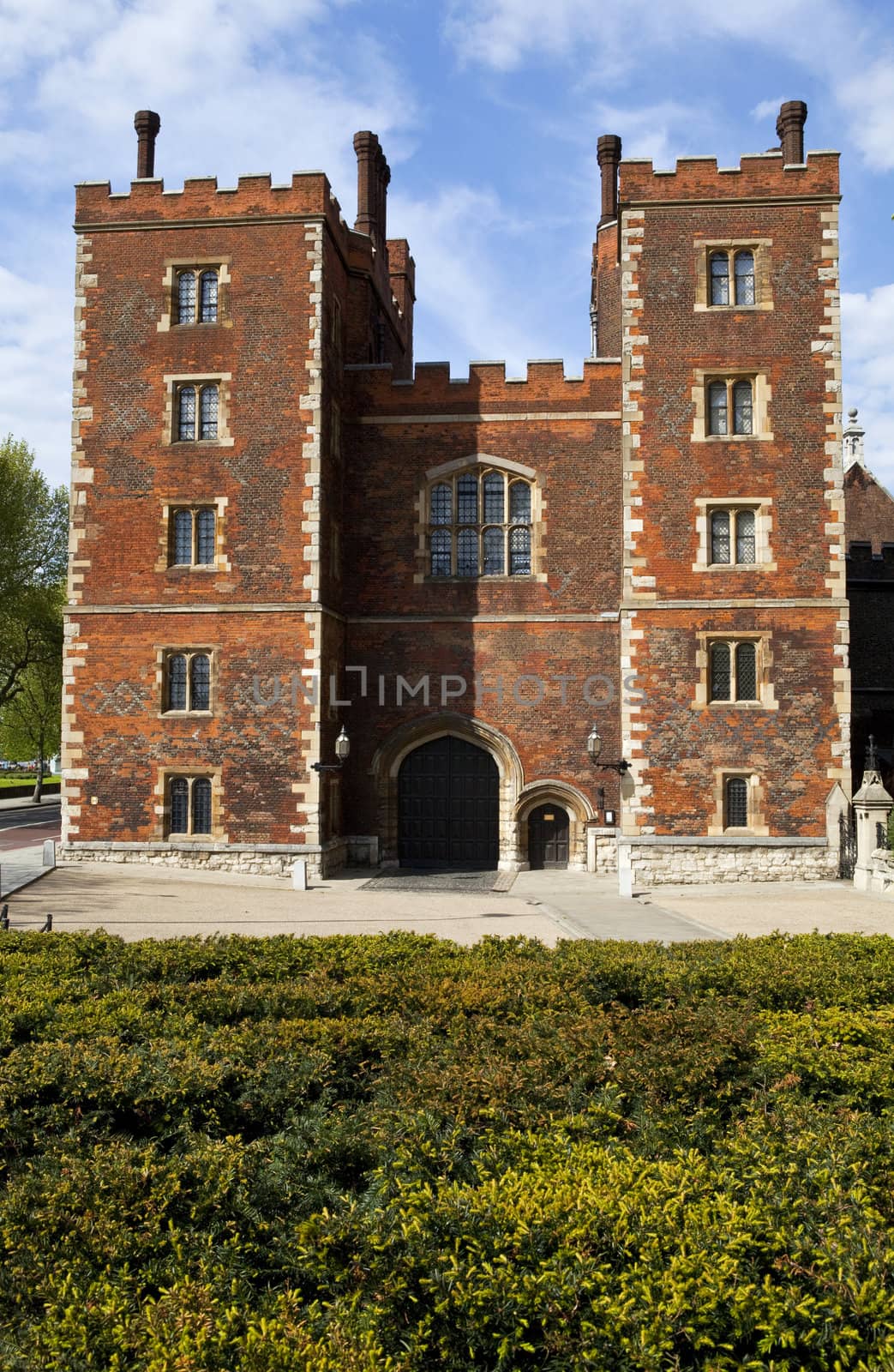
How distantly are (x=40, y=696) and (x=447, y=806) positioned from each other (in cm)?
2930

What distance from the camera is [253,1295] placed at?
13.8 feet

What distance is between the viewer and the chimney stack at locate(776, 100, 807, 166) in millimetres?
23375

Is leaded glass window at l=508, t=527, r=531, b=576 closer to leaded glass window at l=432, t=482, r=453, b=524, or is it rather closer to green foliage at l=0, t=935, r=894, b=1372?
leaded glass window at l=432, t=482, r=453, b=524

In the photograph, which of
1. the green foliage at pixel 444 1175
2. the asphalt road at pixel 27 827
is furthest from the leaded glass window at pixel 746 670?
the asphalt road at pixel 27 827

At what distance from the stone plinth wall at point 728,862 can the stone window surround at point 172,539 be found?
1043 centimetres

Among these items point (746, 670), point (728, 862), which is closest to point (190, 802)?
point (728, 862)

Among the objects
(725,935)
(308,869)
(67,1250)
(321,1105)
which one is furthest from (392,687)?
(67,1250)

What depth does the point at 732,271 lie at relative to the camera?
22.1 meters

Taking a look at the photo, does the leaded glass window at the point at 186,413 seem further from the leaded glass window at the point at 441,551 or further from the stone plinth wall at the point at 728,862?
the stone plinth wall at the point at 728,862

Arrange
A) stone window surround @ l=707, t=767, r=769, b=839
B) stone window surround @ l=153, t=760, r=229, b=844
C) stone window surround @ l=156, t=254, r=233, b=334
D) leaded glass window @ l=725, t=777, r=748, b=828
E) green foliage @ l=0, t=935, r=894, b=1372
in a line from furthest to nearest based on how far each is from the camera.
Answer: stone window surround @ l=156, t=254, r=233, b=334 < stone window surround @ l=153, t=760, r=229, b=844 < leaded glass window @ l=725, t=777, r=748, b=828 < stone window surround @ l=707, t=767, r=769, b=839 < green foliage @ l=0, t=935, r=894, b=1372

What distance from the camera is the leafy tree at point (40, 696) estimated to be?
1752 inches

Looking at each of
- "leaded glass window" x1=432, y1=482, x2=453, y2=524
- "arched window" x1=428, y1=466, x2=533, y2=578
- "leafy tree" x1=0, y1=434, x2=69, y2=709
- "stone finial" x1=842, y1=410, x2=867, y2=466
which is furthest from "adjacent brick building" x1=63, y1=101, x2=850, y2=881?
"leafy tree" x1=0, y1=434, x2=69, y2=709

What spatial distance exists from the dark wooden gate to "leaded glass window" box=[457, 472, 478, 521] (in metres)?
10.3

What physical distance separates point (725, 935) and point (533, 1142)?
10.8 m
